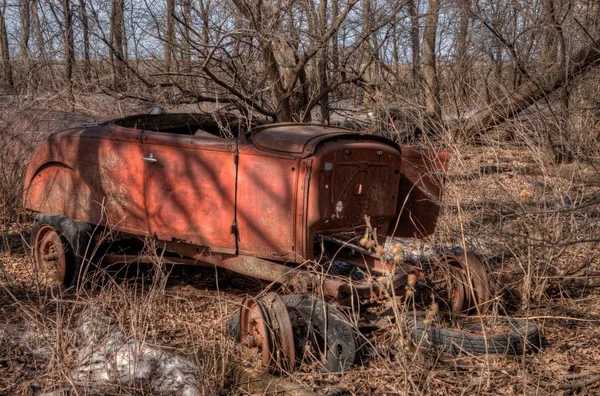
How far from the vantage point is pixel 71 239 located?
6.45 meters

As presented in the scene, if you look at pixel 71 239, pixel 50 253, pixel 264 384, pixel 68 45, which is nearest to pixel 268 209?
pixel 264 384

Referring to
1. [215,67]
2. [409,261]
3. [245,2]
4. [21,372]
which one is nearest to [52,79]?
[215,67]

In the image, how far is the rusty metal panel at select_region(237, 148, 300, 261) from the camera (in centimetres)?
518

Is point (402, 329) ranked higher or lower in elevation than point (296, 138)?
lower

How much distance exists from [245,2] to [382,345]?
5.25m

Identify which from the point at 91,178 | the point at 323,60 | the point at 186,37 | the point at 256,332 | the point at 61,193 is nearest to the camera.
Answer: the point at 256,332

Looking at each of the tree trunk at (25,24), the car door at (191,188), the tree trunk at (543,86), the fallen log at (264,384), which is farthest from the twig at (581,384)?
the tree trunk at (25,24)

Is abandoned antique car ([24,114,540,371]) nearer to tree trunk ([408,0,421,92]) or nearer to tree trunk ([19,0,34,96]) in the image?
tree trunk ([408,0,421,92])

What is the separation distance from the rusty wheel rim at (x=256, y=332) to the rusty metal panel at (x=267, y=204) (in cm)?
52

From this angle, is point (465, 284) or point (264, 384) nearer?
point (264, 384)

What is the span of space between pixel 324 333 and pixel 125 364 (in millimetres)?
1260

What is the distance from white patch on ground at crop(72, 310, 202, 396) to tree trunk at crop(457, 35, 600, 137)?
10.6ft

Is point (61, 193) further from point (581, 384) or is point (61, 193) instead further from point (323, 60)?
point (581, 384)

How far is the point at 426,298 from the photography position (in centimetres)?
621
